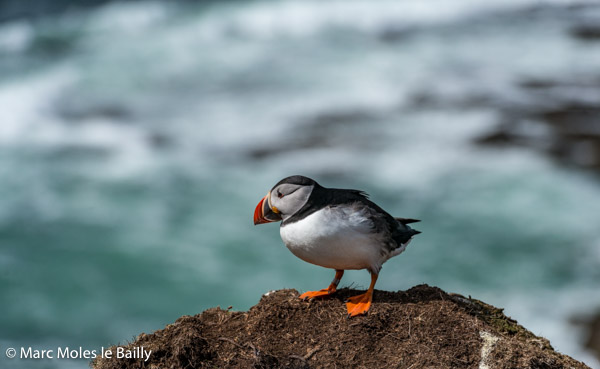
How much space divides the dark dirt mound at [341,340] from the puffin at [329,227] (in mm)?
191

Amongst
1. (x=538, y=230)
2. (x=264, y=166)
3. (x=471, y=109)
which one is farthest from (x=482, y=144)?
(x=264, y=166)

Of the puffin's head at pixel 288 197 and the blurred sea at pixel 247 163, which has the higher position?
the blurred sea at pixel 247 163

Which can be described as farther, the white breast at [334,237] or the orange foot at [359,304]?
the orange foot at [359,304]

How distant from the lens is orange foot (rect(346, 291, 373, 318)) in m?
5.10

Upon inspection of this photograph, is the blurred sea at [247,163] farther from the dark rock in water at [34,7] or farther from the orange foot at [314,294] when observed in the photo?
the orange foot at [314,294]

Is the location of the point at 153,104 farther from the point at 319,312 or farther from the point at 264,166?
the point at 319,312

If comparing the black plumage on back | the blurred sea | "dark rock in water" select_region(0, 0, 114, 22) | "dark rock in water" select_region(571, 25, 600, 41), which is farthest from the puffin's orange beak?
"dark rock in water" select_region(0, 0, 114, 22)

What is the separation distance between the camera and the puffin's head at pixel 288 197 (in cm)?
513

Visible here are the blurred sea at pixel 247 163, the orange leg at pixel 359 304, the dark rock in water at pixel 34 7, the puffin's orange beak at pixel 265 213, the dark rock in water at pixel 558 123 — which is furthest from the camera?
the dark rock in water at pixel 34 7

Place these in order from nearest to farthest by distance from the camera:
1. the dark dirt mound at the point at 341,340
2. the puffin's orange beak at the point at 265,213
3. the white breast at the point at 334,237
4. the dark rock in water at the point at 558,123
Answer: the dark dirt mound at the point at 341,340 < the white breast at the point at 334,237 < the puffin's orange beak at the point at 265,213 < the dark rock in water at the point at 558,123

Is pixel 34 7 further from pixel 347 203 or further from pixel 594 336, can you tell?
pixel 347 203

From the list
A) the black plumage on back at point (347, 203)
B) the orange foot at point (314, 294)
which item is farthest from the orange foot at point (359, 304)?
the black plumage on back at point (347, 203)

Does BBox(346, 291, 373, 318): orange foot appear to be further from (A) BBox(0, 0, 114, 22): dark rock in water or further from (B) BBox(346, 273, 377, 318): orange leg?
(A) BBox(0, 0, 114, 22): dark rock in water

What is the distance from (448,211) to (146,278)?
600 centimetres
